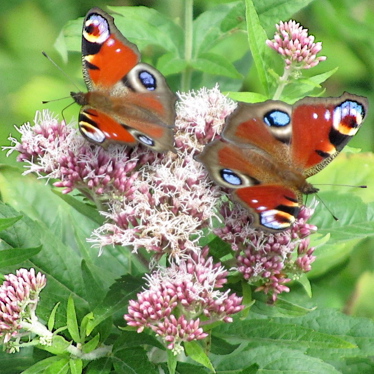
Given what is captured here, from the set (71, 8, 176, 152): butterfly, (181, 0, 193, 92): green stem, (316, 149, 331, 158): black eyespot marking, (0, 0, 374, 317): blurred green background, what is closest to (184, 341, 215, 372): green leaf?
(71, 8, 176, 152): butterfly

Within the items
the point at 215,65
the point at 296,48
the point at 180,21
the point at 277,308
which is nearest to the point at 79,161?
the point at 277,308

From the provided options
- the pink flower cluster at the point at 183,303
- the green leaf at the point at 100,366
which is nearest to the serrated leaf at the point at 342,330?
the pink flower cluster at the point at 183,303

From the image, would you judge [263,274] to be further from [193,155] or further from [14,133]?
[14,133]

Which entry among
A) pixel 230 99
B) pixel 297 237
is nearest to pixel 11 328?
pixel 297 237

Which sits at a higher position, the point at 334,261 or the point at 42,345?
the point at 334,261

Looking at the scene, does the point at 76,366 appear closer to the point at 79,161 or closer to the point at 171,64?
the point at 79,161

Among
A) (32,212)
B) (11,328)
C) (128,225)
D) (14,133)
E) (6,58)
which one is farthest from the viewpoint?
(6,58)
